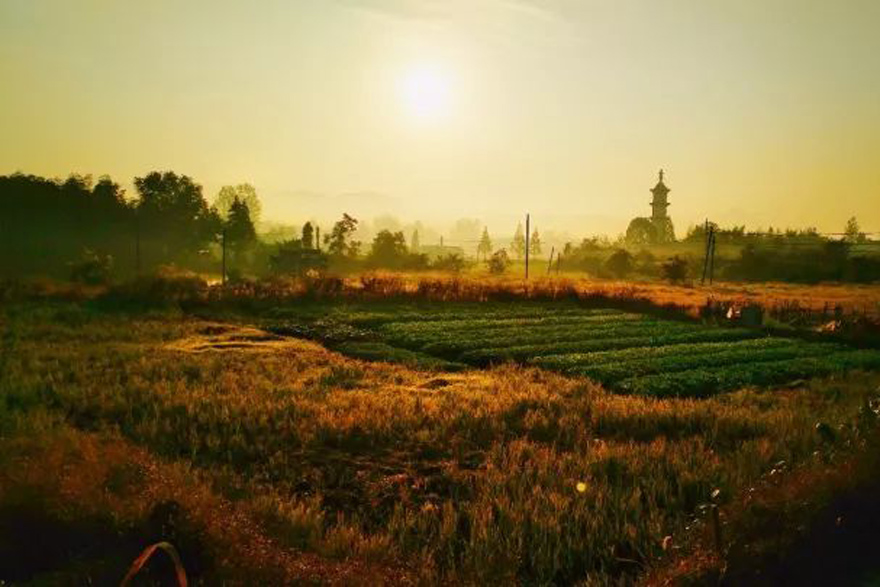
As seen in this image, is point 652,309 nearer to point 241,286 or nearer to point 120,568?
point 241,286

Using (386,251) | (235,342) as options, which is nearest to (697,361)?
(235,342)

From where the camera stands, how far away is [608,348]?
79.0ft

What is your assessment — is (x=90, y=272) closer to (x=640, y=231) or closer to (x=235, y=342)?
(x=235, y=342)

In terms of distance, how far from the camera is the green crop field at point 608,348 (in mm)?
19000

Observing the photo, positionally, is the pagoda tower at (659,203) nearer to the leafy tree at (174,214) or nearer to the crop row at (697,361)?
the leafy tree at (174,214)

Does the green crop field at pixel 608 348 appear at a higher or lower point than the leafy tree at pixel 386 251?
lower

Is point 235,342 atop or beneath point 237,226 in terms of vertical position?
beneath

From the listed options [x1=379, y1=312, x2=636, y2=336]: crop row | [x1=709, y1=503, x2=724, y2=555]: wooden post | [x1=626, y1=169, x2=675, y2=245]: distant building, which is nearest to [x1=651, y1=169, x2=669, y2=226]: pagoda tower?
[x1=626, y1=169, x2=675, y2=245]: distant building

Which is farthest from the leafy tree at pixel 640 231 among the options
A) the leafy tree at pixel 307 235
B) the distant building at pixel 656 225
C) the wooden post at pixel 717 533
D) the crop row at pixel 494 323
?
the wooden post at pixel 717 533

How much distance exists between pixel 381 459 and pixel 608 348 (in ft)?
48.8

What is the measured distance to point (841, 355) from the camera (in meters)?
23.1

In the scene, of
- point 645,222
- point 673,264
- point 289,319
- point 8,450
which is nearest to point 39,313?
point 289,319

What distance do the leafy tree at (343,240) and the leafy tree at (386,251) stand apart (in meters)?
2.37

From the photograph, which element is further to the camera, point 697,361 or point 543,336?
point 543,336
